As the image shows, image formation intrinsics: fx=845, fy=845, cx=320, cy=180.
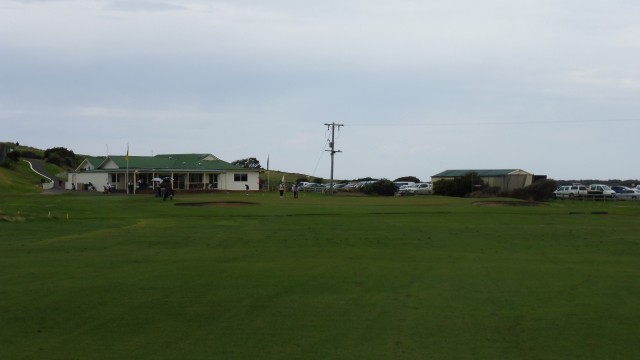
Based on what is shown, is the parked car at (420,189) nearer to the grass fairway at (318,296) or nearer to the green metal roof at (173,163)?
the green metal roof at (173,163)

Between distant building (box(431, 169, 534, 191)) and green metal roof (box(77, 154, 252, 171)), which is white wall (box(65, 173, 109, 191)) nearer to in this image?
green metal roof (box(77, 154, 252, 171))

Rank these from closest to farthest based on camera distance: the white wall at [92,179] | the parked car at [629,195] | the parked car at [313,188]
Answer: the parked car at [629,195], the white wall at [92,179], the parked car at [313,188]

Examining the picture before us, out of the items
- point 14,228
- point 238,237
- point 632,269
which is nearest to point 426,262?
point 632,269

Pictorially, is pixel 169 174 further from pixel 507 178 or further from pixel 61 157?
pixel 61 157

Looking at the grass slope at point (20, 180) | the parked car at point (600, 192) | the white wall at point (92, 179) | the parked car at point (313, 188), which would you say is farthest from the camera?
the parked car at point (313, 188)

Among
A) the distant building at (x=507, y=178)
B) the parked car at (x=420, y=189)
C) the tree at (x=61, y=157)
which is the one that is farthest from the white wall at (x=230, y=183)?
the tree at (x=61, y=157)

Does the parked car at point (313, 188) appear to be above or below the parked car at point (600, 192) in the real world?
above

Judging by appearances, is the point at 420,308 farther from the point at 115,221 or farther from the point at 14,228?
the point at 115,221

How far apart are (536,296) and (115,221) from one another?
1122 inches

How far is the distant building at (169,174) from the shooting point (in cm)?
10362

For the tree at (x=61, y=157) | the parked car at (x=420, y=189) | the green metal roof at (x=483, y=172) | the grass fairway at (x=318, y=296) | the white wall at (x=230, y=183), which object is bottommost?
the grass fairway at (x=318, y=296)

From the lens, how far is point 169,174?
104188mm

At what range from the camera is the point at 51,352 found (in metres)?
10.9

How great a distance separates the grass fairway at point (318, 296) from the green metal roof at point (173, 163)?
7435 cm
